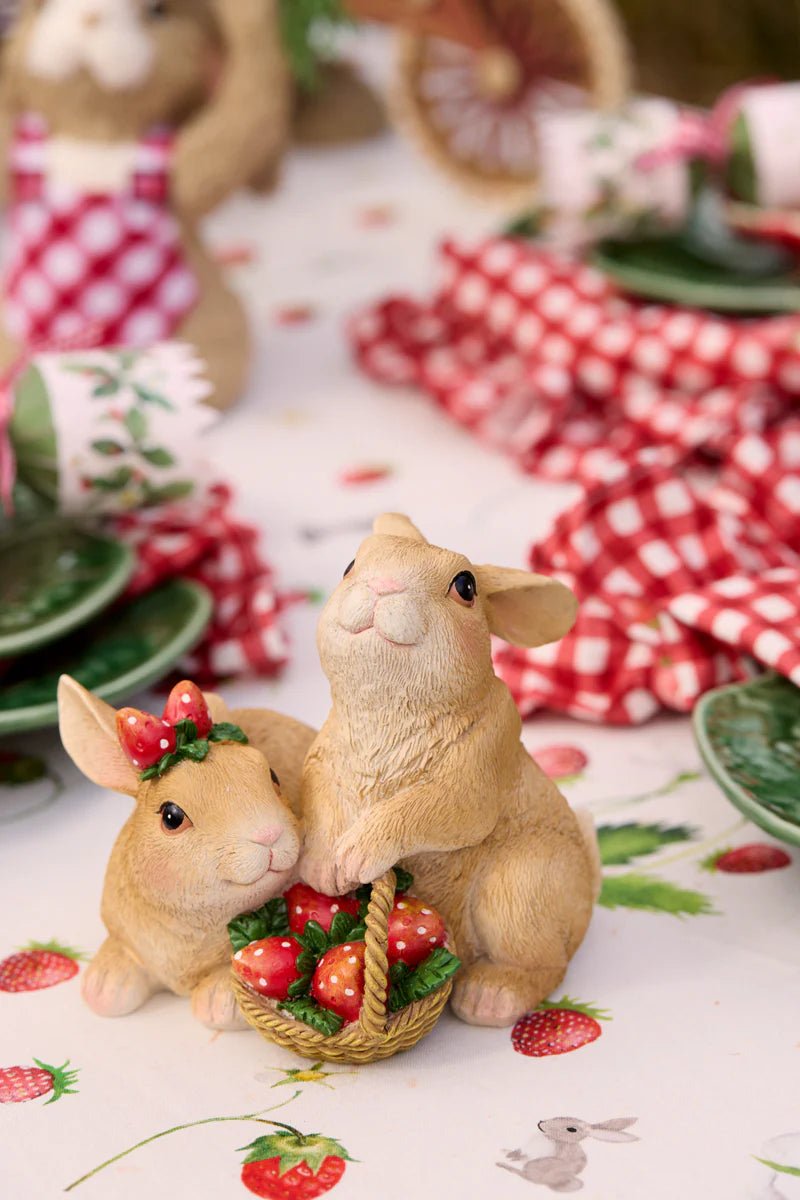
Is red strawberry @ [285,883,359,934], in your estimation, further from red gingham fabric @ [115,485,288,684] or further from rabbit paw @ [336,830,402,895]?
red gingham fabric @ [115,485,288,684]

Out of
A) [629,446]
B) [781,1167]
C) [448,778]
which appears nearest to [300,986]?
[448,778]

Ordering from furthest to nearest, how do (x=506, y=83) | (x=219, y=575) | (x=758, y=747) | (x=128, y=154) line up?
1. (x=506, y=83)
2. (x=128, y=154)
3. (x=219, y=575)
4. (x=758, y=747)

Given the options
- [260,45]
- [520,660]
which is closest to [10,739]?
[520,660]

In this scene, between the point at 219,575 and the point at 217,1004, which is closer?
the point at 217,1004

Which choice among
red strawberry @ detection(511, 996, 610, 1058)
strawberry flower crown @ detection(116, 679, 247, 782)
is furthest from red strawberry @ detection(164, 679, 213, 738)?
red strawberry @ detection(511, 996, 610, 1058)

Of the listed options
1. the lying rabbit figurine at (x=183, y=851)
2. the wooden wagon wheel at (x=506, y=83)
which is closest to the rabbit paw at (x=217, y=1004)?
the lying rabbit figurine at (x=183, y=851)

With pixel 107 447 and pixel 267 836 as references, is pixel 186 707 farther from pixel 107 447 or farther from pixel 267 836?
pixel 107 447

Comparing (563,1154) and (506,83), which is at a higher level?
(506,83)

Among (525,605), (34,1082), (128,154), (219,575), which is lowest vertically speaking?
(34,1082)

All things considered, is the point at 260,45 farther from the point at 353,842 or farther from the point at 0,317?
the point at 353,842
